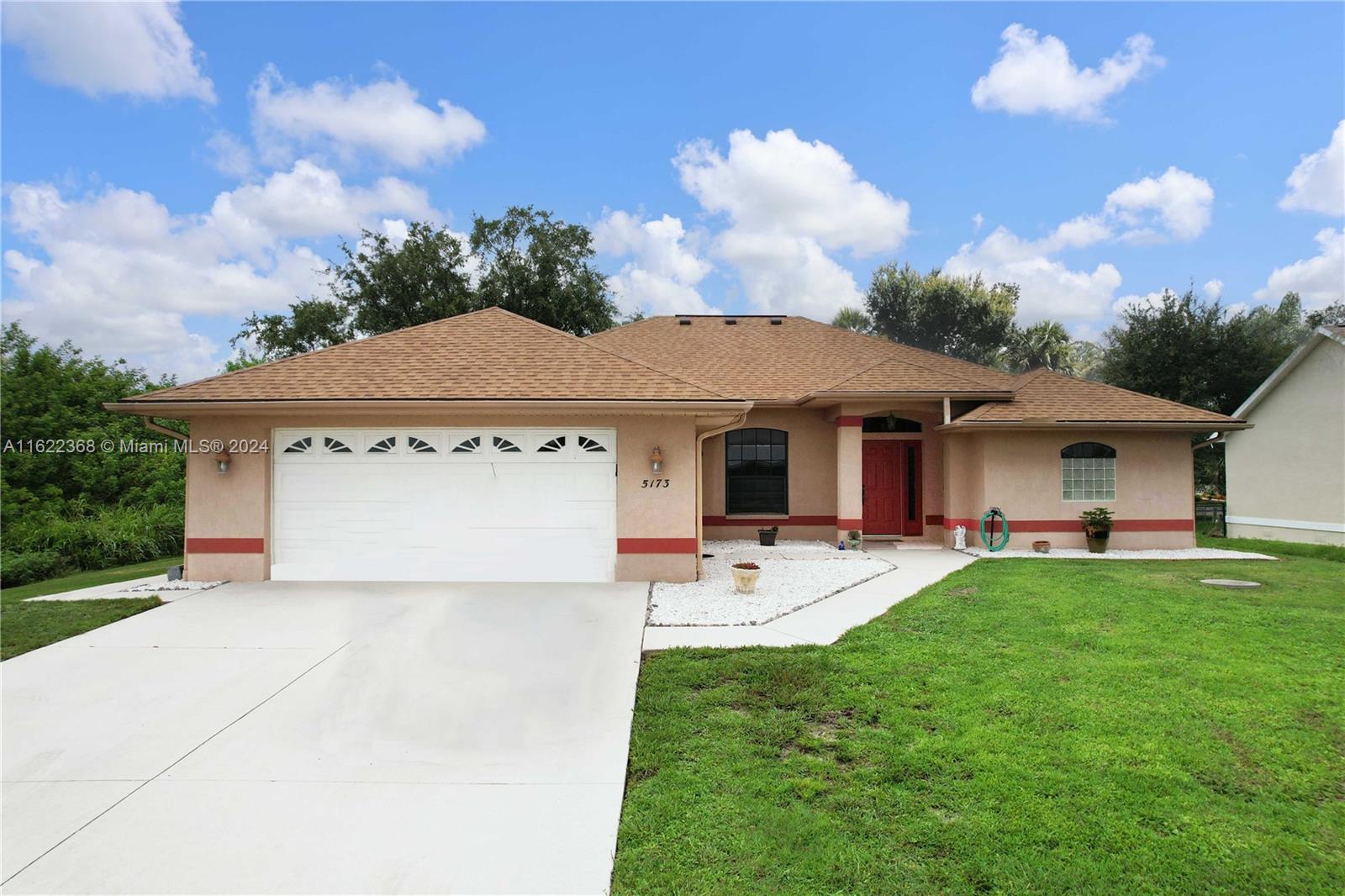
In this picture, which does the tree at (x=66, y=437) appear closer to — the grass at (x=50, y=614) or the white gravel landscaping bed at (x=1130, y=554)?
the grass at (x=50, y=614)

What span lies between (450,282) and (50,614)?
20523 mm

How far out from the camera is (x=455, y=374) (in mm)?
9469

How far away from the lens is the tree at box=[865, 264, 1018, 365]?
1417 inches

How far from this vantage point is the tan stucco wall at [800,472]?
13.9 meters

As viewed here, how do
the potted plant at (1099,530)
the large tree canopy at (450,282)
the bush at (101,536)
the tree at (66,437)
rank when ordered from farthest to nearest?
the large tree canopy at (450,282)
the tree at (66,437)
the bush at (101,536)
the potted plant at (1099,530)

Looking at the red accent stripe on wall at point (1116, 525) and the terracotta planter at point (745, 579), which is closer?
the terracotta planter at point (745, 579)

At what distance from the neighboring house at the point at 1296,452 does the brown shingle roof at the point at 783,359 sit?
22.4 feet

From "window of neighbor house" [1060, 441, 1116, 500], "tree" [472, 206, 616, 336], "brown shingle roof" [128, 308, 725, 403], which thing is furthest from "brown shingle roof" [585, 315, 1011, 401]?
"tree" [472, 206, 616, 336]

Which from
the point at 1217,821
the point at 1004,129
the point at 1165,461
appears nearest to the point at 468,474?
the point at 1217,821

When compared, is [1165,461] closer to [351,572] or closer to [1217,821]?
[1217,821]

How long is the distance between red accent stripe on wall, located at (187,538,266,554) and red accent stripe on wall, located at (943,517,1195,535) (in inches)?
511

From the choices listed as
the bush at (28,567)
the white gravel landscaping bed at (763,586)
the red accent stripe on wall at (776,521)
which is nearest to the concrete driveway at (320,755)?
the white gravel landscaping bed at (763,586)

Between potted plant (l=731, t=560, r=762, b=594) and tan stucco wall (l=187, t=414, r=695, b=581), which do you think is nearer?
potted plant (l=731, t=560, r=762, b=594)

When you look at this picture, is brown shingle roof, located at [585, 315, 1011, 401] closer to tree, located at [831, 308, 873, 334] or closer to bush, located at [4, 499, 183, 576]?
bush, located at [4, 499, 183, 576]
